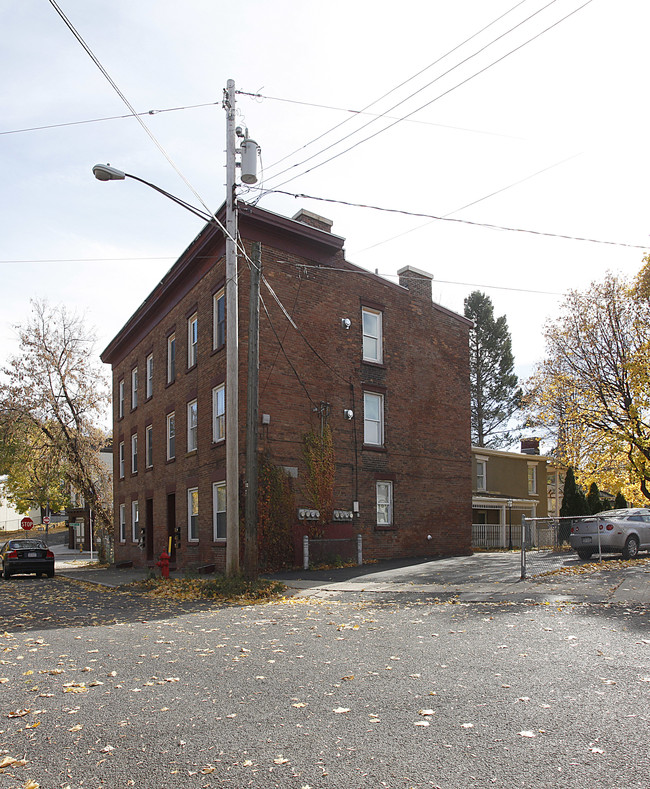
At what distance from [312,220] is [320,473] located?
8558 mm

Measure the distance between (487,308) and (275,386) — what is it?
41489mm

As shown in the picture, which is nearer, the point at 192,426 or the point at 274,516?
the point at 274,516

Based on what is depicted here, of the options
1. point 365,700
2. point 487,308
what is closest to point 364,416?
point 365,700

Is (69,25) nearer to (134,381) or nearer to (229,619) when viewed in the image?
(229,619)

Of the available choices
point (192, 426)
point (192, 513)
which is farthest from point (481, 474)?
point (192, 426)

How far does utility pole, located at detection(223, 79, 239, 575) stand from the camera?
15430mm

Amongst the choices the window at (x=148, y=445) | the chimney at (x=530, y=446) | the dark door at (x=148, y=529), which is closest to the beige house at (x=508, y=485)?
the chimney at (x=530, y=446)

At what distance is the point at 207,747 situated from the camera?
192 inches

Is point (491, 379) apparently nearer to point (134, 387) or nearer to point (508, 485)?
point (508, 485)

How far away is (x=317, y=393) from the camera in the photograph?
73.0 ft

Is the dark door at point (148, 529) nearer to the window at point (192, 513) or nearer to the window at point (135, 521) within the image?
the window at point (135, 521)

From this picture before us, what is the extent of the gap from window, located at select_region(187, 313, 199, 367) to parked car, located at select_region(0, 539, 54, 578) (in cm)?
874

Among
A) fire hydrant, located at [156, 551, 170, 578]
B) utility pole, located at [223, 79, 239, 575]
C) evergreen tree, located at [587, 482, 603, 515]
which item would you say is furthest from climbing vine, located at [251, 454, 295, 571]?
evergreen tree, located at [587, 482, 603, 515]

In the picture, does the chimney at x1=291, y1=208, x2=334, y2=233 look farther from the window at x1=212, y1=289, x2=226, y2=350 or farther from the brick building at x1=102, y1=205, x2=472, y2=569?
the window at x1=212, y1=289, x2=226, y2=350
